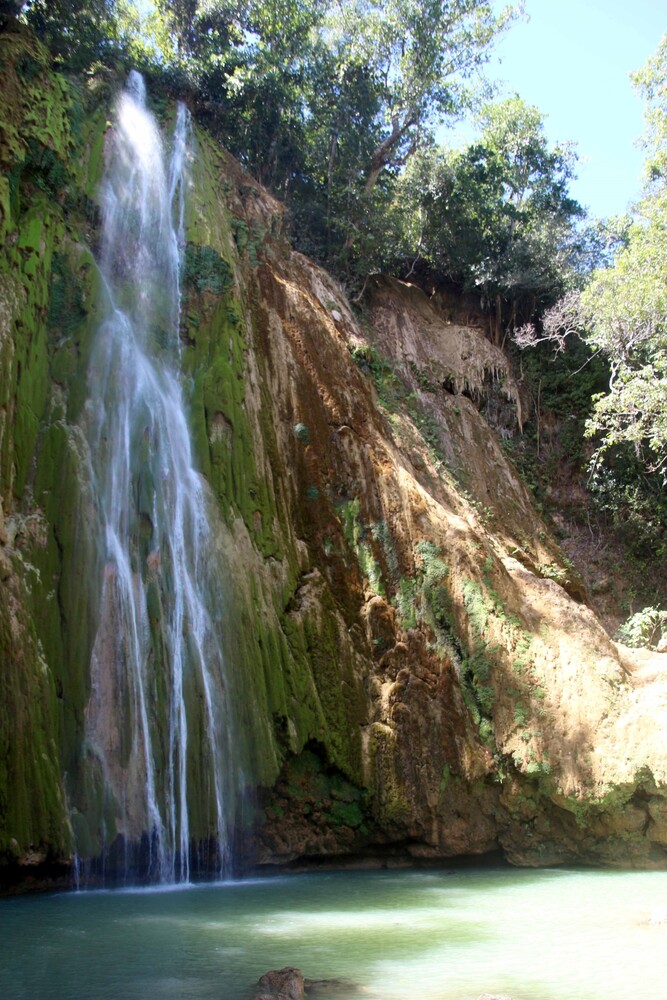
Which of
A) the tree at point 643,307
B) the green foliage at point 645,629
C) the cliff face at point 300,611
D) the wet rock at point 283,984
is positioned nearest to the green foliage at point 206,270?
the cliff face at point 300,611

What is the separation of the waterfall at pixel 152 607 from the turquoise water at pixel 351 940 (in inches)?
40.2

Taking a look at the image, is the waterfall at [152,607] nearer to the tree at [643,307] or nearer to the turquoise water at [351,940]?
the turquoise water at [351,940]

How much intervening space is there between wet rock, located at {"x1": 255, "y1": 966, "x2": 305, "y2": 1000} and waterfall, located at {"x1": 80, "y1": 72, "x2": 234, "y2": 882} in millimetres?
5555

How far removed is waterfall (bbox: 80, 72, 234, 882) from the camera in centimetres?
1252

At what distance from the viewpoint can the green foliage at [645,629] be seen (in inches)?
842

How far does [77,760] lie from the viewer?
40.0 ft

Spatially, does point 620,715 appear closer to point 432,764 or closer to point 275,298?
point 432,764

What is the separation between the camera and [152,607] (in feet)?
45.1

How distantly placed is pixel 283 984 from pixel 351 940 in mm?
2267

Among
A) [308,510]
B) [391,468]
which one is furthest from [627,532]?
[308,510]

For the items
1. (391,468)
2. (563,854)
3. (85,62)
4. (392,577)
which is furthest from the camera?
(85,62)

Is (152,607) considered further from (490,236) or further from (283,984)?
(490,236)

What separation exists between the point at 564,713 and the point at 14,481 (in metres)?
9.75

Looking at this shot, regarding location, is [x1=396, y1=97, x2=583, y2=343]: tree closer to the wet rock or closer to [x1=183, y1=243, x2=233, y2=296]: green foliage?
[x1=183, y1=243, x2=233, y2=296]: green foliage
